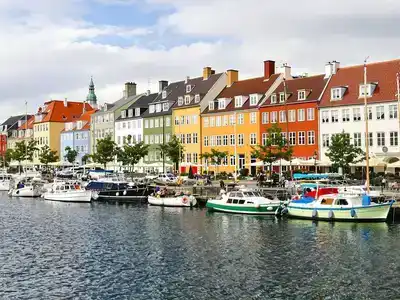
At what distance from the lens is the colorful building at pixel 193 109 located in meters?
89.9

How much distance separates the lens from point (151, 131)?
100688 mm

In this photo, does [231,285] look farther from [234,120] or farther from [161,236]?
[234,120]

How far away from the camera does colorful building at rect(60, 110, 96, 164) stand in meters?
121

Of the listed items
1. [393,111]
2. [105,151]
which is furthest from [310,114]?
Result: [105,151]

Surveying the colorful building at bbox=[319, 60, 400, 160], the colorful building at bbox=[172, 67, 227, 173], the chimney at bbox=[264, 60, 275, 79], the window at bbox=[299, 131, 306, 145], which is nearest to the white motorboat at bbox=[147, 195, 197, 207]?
the colorful building at bbox=[319, 60, 400, 160]

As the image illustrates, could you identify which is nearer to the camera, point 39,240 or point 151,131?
point 39,240

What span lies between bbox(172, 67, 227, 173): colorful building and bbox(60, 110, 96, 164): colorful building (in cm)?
A: 3186

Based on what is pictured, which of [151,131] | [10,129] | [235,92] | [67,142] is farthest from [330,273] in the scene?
[10,129]

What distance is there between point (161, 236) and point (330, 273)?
14.3m

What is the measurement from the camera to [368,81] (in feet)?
226

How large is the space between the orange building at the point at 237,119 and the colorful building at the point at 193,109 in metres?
1.13

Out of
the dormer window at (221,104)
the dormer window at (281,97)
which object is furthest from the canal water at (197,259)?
the dormer window at (221,104)

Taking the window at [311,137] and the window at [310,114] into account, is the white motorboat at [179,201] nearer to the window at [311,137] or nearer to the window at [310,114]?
the window at [311,137]

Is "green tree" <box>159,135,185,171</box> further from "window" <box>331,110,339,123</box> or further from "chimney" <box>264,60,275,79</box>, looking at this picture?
"window" <box>331,110,339,123</box>
